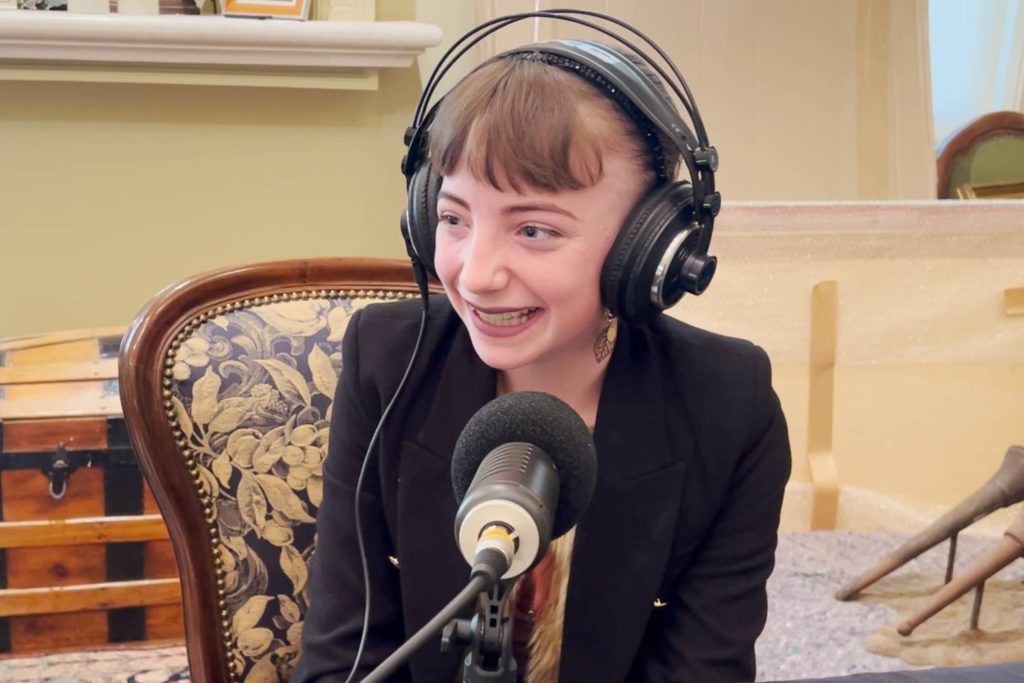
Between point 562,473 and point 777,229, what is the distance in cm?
104

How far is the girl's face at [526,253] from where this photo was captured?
0.69 metres

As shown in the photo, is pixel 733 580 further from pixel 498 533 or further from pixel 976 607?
pixel 976 607

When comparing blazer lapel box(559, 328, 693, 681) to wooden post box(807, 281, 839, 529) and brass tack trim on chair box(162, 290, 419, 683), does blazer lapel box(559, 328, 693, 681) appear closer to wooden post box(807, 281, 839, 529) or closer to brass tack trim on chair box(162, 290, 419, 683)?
brass tack trim on chair box(162, 290, 419, 683)

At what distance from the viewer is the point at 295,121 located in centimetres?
189

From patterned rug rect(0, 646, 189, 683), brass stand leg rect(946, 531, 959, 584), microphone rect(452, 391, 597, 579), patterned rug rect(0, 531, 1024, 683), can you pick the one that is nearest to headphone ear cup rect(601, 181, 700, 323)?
microphone rect(452, 391, 597, 579)

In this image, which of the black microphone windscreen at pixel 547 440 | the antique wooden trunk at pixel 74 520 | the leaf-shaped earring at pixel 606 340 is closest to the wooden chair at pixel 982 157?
the leaf-shaped earring at pixel 606 340

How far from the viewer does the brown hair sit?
69cm

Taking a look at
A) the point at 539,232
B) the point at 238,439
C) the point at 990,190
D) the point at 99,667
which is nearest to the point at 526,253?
the point at 539,232

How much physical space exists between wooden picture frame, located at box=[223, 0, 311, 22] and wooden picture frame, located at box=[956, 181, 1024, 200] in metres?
1.43

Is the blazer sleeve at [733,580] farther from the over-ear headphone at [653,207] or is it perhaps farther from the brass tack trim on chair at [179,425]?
the brass tack trim on chair at [179,425]

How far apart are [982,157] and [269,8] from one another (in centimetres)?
152

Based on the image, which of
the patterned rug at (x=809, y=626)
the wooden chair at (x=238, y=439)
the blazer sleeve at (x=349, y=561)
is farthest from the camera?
the patterned rug at (x=809, y=626)

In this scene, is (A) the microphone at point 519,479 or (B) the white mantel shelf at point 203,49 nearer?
(A) the microphone at point 519,479

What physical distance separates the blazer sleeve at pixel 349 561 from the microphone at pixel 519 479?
1.19 ft
